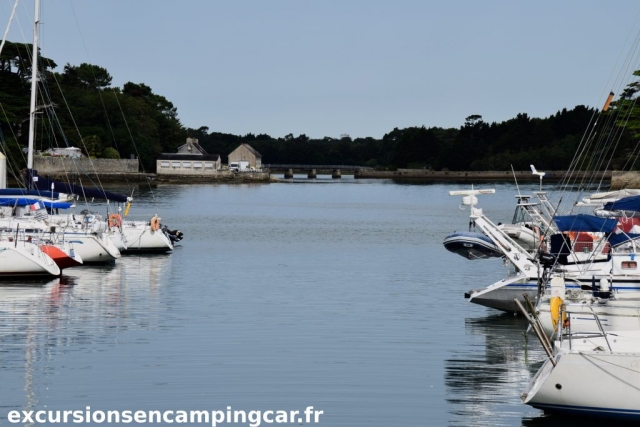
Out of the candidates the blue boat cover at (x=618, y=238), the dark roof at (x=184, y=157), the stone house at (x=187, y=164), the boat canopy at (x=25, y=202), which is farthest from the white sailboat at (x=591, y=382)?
the dark roof at (x=184, y=157)

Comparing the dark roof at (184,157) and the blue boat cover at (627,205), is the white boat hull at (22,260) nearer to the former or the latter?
the blue boat cover at (627,205)

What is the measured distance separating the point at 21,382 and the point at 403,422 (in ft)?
20.3

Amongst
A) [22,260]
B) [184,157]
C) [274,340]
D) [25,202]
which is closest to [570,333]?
[274,340]

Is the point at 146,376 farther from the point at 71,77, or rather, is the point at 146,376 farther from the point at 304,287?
the point at 71,77

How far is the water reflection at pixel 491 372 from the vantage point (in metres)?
16.5

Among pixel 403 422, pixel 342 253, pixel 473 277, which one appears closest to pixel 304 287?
pixel 473 277

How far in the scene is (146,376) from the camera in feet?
61.8

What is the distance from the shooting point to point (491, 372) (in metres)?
19.6

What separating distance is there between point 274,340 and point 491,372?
490cm

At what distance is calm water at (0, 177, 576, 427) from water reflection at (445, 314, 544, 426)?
0.12ft

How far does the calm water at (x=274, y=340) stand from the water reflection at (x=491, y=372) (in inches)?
1.4

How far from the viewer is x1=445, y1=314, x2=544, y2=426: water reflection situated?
16.5 metres

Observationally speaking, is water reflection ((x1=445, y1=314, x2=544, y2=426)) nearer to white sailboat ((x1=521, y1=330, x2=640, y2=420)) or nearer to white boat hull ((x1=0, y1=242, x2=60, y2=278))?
white sailboat ((x1=521, y1=330, x2=640, y2=420))

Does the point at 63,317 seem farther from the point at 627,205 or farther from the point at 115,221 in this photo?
the point at 115,221
